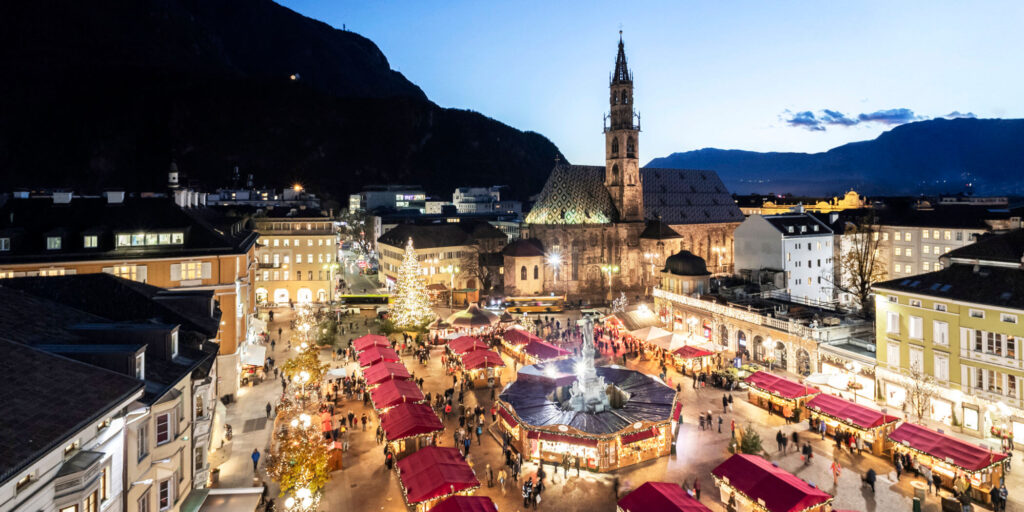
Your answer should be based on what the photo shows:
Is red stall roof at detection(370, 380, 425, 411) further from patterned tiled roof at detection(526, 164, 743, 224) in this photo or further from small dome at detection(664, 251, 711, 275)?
patterned tiled roof at detection(526, 164, 743, 224)

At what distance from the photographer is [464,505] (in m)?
18.1

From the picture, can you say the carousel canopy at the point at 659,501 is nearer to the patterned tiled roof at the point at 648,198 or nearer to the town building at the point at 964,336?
the town building at the point at 964,336

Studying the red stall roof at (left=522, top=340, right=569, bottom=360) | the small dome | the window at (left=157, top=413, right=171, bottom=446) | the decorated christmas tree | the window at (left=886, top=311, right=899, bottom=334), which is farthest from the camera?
the small dome

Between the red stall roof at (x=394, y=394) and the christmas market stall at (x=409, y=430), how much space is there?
1424 millimetres

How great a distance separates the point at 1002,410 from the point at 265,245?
67.0m

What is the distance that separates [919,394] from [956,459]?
773 cm

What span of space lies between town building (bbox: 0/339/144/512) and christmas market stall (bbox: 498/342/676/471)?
1706cm

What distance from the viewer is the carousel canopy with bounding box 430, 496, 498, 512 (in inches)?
707

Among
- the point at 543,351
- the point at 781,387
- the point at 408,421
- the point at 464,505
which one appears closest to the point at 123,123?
the point at 543,351

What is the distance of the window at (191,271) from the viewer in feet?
112

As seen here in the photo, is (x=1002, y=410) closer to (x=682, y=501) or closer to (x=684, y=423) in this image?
(x=684, y=423)

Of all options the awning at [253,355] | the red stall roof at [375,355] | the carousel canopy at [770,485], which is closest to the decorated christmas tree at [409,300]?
the red stall roof at [375,355]

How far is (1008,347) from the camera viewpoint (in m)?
26.8

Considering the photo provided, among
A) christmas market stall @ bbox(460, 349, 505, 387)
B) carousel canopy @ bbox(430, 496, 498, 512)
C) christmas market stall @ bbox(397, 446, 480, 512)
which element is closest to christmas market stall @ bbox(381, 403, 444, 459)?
christmas market stall @ bbox(397, 446, 480, 512)
